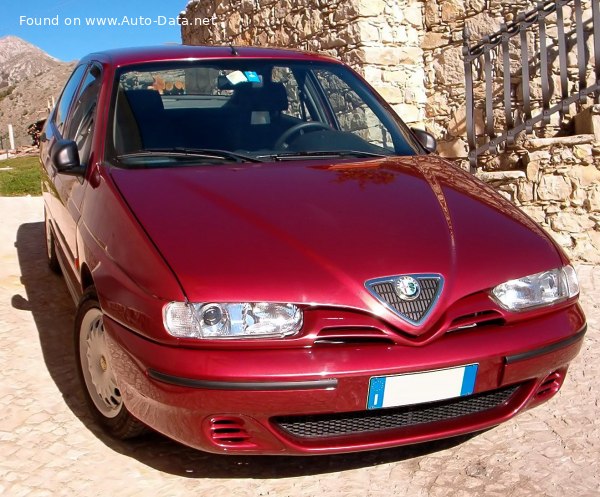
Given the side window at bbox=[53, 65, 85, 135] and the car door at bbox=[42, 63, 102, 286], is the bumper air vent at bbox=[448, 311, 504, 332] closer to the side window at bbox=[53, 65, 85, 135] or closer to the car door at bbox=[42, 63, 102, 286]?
the car door at bbox=[42, 63, 102, 286]

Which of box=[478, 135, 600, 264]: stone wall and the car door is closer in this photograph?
the car door

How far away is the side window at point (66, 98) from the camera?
15.3 ft

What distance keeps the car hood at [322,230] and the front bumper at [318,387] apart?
6.8 inches

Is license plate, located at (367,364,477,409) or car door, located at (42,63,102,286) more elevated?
car door, located at (42,63,102,286)

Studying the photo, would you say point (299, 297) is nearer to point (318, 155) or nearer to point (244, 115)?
point (318, 155)

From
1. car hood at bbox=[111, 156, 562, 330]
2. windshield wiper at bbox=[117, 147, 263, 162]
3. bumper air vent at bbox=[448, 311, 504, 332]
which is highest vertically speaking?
windshield wiper at bbox=[117, 147, 263, 162]

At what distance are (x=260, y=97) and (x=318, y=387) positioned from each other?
194 cm

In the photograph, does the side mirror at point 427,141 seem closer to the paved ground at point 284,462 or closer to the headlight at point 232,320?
the paved ground at point 284,462

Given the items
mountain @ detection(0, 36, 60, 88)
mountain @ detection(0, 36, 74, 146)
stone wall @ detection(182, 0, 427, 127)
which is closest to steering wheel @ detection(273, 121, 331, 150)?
stone wall @ detection(182, 0, 427, 127)

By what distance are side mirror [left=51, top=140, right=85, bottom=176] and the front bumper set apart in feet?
3.43

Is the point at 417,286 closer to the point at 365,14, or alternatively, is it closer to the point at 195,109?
the point at 195,109

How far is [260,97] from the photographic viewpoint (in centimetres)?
383

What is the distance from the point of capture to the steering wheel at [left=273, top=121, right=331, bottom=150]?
11.7 feet

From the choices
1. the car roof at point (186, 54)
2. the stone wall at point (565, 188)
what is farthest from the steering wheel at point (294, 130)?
the stone wall at point (565, 188)
